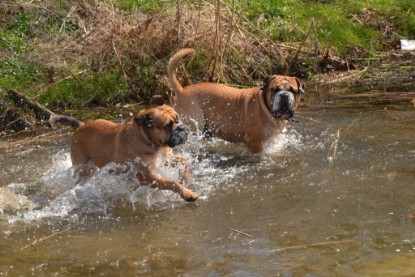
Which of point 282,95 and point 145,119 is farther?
point 282,95

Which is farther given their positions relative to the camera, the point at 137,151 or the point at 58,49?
the point at 58,49

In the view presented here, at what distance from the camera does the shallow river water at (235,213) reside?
5250mm

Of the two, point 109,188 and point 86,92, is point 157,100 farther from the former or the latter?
point 86,92

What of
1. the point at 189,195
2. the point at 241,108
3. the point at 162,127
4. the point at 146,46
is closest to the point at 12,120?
the point at 146,46

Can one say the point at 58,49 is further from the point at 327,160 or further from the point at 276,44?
the point at 327,160

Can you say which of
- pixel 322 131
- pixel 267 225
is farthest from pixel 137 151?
pixel 322 131

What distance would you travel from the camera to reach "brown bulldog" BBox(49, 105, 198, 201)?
6.99 meters

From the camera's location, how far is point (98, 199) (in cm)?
713

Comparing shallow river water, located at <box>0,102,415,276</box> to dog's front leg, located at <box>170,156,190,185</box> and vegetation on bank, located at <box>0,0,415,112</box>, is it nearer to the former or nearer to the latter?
dog's front leg, located at <box>170,156,190,185</box>

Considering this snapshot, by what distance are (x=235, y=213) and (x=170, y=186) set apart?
83 cm

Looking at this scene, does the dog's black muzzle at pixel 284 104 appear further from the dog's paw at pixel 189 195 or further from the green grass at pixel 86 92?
the green grass at pixel 86 92

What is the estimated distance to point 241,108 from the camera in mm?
8812

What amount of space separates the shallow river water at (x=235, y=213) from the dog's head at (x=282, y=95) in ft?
1.62

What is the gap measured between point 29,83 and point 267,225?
6755 mm
